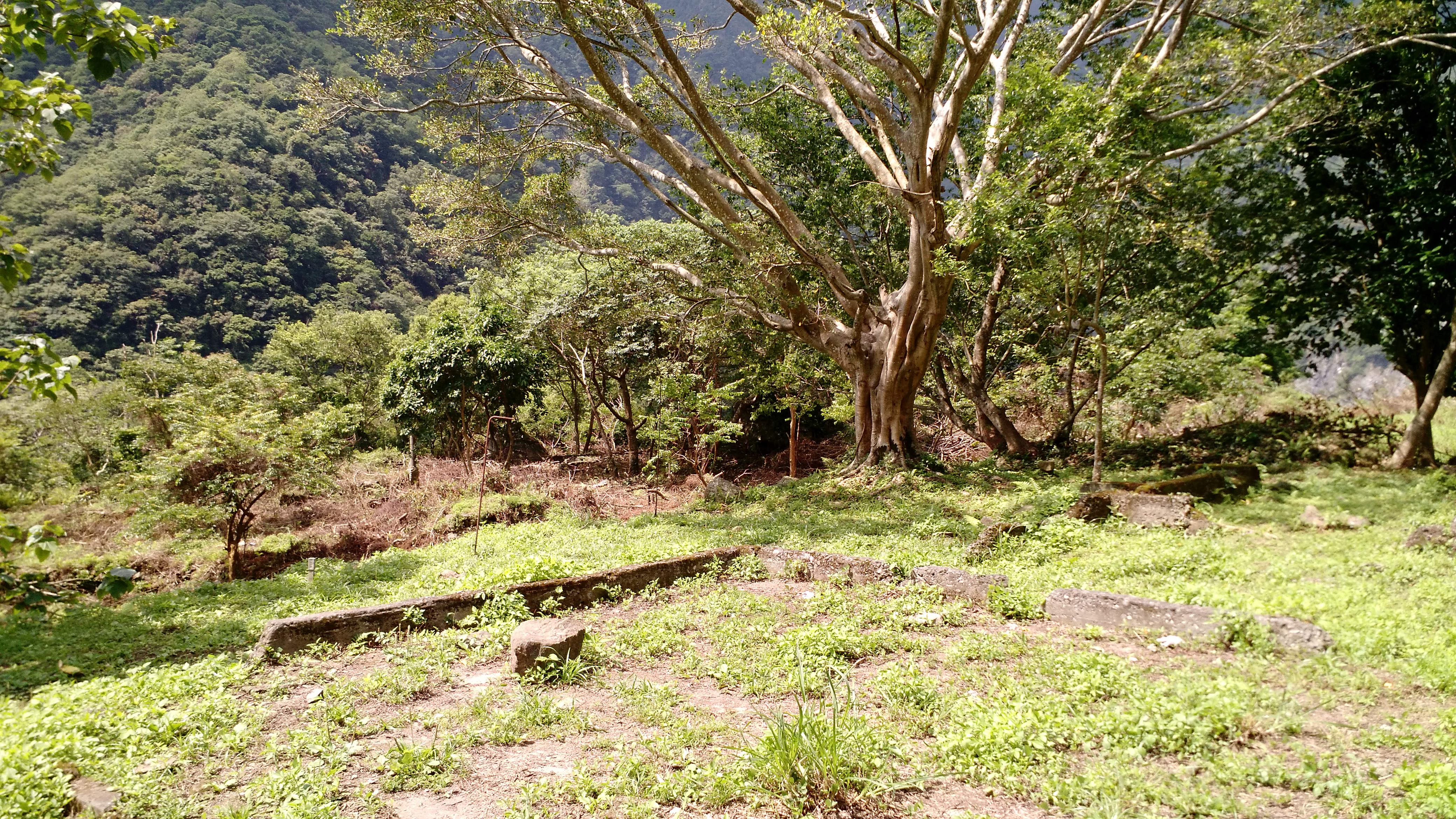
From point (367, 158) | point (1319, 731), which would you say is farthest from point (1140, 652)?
point (367, 158)

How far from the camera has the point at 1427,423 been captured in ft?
31.3

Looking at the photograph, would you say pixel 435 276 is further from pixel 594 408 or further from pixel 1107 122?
pixel 1107 122

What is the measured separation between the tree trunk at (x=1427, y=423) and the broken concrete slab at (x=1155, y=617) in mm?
8699

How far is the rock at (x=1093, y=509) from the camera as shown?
307 inches

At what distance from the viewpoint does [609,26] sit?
10562 mm

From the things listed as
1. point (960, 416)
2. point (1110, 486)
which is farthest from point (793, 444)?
point (1110, 486)

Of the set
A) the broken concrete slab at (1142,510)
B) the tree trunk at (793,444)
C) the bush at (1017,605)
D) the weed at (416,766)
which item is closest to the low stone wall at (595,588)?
the bush at (1017,605)

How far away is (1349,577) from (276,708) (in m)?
7.78

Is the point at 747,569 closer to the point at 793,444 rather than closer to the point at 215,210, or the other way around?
Result: the point at 793,444

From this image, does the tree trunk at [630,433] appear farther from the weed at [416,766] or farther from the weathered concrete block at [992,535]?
the weed at [416,766]

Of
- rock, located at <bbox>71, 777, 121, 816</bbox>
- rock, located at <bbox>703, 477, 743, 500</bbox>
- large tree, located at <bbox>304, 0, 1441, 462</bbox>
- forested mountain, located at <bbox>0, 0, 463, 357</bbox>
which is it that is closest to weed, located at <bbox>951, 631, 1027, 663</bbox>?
rock, located at <bbox>71, 777, 121, 816</bbox>

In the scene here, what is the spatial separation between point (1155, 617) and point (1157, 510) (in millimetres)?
3736

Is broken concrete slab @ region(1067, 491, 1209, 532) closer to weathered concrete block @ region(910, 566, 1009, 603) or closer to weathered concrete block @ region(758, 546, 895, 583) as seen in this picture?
weathered concrete block @ region(910, 566, 1009, 603)

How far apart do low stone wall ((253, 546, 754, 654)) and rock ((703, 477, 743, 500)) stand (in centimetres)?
584
